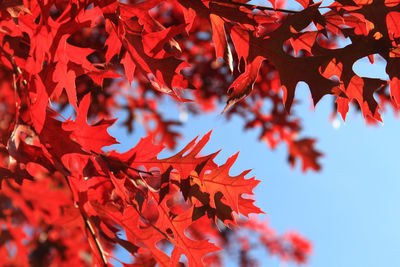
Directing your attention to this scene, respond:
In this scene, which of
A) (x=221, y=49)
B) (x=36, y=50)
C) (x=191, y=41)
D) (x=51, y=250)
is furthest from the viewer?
(x=51, y=250)

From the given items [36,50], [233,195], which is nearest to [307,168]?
[233,195]

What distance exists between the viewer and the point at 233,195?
0.96 m

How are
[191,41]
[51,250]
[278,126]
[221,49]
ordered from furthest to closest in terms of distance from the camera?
[51,250] < [278,126] < [191,41] < [221,49]

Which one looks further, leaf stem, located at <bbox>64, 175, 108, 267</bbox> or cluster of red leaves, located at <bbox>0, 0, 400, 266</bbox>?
leaf stem, located at <bbox>64, 175, 108, 267</bbox>

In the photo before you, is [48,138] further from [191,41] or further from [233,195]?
[191,41]

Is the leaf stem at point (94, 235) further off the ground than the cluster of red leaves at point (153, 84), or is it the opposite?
the cluster of red leaves at point (153, 84)

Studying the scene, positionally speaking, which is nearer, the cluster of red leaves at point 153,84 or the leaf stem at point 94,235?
the cluster of red leaves at point 153,84

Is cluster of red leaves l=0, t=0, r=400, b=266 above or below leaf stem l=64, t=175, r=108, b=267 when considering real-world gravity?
above

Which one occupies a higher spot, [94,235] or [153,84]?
[153,84]

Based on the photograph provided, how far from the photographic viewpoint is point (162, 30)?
96 centimetres

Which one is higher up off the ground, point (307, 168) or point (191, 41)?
point (191, 41)

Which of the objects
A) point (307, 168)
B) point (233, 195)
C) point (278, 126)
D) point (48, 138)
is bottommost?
point (307, 168)

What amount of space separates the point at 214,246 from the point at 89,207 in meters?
0.33

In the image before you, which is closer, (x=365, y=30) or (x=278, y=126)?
(x=365, y=30)
